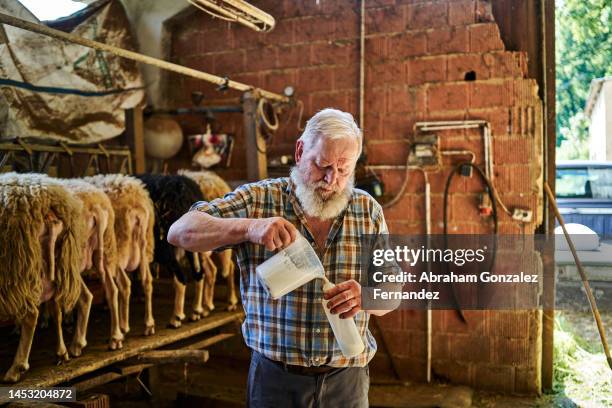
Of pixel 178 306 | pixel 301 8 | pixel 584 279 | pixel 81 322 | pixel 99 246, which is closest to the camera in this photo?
pixel 81 322

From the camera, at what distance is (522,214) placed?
4047mm

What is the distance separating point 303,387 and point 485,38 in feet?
10.3

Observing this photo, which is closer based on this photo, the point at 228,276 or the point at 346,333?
the point at 346,333

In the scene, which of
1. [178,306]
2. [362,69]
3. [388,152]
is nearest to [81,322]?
[178,306]

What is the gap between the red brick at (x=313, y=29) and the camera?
4.57 metres

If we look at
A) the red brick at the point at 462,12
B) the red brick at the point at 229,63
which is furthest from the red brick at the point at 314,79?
the red brick at the point at 462,12

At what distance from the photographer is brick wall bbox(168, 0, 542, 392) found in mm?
4098

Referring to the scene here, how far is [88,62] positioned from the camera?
4.27 meters

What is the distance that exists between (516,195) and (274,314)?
2.72 metres

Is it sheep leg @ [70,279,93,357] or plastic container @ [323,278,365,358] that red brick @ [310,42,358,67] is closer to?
sheep leg @ [70,279,93,357]

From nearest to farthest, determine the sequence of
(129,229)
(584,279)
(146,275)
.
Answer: (129,229), (146,275), (584,279)

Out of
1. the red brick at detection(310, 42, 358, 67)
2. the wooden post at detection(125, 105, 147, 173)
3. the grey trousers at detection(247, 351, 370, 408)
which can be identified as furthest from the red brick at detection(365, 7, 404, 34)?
the grey trousers at detection(247, 351, 370, 408)

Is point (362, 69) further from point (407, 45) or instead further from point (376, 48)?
point (407, 45)

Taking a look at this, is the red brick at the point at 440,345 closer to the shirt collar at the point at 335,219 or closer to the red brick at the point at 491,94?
the red brick at the point at 491,94
